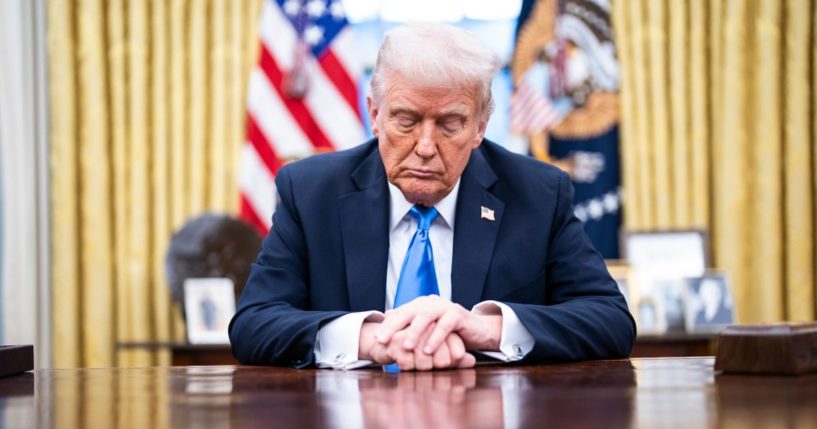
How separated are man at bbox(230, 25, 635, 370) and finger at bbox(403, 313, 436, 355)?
12cm

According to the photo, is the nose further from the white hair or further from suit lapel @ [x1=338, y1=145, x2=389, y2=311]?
suit lapel @ [x1=338, y1=145, x2=389, y2=311]

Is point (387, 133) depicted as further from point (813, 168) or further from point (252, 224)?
point (813, 168)

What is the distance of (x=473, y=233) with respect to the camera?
7.87 ft

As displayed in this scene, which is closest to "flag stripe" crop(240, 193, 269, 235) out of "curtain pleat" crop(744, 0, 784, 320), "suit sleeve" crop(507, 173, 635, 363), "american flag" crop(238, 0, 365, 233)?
"american flag" crop(238, 0, 365, 233)

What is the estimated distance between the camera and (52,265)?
4.97 m

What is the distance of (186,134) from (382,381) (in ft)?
11.6

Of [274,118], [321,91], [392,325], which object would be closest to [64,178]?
[274,118]

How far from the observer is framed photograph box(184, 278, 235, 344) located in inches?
174

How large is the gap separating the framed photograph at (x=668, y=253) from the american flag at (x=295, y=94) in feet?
4.46

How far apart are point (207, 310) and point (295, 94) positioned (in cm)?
112

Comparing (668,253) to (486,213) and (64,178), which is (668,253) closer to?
(486,213)

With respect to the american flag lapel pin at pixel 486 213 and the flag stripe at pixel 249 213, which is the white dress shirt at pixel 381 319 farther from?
the flag stripe at pixel 249 213

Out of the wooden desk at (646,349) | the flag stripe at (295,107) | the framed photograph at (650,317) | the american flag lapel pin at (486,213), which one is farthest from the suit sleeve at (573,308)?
the flag stripe at (295,107)

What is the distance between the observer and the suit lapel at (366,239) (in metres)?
2.36
